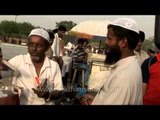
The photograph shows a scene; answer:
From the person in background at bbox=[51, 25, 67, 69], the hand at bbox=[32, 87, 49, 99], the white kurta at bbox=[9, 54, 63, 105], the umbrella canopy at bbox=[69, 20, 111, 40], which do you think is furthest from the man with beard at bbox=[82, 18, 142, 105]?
the umbrella canopy at bbox=[69, 20, 111, 40]

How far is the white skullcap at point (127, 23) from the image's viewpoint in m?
2.56

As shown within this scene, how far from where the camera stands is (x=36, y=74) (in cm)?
343

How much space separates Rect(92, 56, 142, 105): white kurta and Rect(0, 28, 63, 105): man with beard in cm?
88

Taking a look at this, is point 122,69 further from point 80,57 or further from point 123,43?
point 80,57

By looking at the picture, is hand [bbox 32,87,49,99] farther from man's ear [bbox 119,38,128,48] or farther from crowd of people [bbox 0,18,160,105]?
man's ear [bbox 119,38,128,48]

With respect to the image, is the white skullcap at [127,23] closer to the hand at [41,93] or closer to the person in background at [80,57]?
the hand at [41,93]

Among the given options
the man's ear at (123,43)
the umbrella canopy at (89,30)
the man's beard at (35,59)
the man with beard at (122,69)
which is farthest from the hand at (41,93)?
the umbrella canopy at (89,30)

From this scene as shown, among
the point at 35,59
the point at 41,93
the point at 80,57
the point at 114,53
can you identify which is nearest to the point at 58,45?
the point at 80,57

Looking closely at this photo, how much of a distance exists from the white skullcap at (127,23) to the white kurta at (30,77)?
1.05 m

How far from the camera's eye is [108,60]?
9.07 ft

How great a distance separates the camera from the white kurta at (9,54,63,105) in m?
3.32
